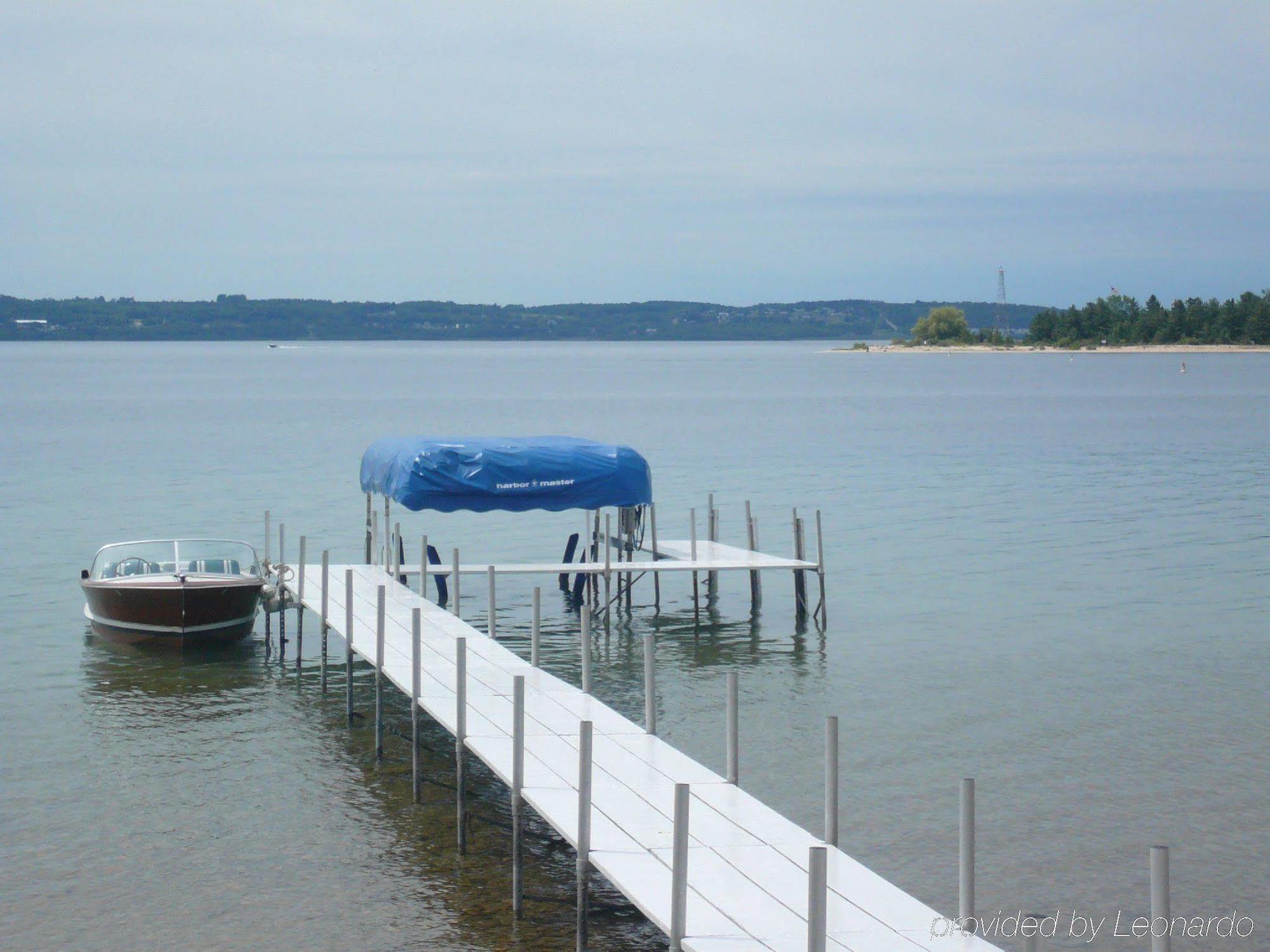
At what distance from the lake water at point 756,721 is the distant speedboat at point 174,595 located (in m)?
0.54

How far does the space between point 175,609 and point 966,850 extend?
15.3 meters

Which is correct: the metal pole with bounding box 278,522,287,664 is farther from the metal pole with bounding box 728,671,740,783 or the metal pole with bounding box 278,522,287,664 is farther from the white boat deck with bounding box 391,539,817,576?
the metal pole with bounding box 728,671,740,783

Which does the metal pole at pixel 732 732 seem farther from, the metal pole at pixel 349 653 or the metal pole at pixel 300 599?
the metal pole at pixel 300 599

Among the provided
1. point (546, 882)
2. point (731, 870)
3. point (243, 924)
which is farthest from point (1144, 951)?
point (243, 924)

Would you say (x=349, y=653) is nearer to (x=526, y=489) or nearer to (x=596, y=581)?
(x=526, y=489)

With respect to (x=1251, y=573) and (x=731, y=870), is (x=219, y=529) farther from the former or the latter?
(x=731, y=870)

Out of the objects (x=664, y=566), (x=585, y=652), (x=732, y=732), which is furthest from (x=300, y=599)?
(x=732, y=732)

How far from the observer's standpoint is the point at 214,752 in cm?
1755

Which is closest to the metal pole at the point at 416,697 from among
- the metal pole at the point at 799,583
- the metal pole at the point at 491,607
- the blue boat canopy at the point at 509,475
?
the metal pole at the point at 491,607

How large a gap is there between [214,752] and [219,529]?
2149cm

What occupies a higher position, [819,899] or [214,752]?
[819,899]

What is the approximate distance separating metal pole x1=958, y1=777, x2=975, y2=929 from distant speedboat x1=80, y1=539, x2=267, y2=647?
588 inches

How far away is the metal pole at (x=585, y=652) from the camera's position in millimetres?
15469

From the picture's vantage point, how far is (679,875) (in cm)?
932
